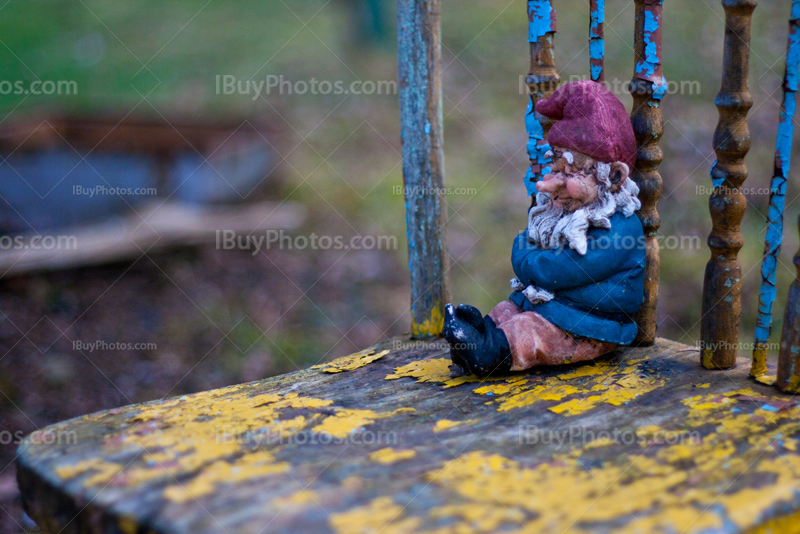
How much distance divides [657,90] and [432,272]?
1098 millimetres

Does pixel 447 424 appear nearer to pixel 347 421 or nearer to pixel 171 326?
pixel 347 421

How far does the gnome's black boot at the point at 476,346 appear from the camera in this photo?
2.08m

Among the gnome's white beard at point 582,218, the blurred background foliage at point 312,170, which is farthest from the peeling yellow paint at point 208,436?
the blurred background foliage at point 312,170

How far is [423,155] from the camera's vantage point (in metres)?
2.58

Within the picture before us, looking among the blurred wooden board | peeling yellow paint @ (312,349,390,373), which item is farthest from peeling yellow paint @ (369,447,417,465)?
the blurred wooden board

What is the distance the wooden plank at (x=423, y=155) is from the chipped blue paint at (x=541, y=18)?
390 mm

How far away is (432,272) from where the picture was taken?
266cm

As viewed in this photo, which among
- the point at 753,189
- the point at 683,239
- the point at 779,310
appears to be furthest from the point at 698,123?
the point at 779,310

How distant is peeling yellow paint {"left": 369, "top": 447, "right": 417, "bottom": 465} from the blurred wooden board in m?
3.61

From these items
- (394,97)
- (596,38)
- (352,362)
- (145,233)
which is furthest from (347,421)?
(394,97)

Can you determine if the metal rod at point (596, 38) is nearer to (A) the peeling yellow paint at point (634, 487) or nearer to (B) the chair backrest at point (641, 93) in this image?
(B) the chair backrest at point (641, 93)

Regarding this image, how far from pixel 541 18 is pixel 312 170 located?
4041 millimetres

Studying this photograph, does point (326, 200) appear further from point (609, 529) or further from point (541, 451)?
point (609, 529)

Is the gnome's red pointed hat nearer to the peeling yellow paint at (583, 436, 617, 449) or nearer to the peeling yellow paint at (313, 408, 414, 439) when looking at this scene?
A: the peeling yellow paint at (583, 436, 617, 449)
